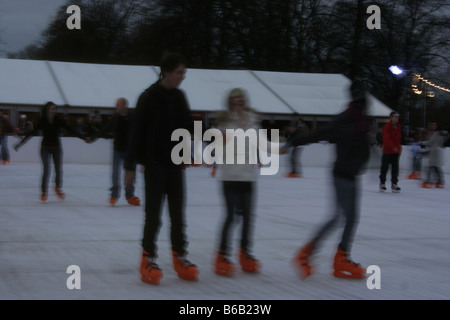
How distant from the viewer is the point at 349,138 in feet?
18.7

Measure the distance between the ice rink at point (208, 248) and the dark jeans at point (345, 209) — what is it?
0.35m

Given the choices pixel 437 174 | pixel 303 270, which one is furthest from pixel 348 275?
pixel 437 174

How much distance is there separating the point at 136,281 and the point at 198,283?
48 centimetres

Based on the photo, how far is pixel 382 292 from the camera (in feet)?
17.2

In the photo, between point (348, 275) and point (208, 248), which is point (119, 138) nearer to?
point (208, 248)

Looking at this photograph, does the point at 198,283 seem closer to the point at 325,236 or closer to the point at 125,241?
the point at 325,236

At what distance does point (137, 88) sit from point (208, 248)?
2249 cm

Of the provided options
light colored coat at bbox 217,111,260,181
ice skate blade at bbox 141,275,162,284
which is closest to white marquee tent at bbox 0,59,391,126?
light colored coat at bbox 217,111,260,181

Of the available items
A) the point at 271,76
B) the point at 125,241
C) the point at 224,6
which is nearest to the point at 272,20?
the point at 224,6

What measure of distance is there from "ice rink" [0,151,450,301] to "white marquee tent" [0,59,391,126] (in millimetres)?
14634

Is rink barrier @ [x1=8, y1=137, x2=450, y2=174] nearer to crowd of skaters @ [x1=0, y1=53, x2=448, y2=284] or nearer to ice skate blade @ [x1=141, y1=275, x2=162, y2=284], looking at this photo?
crowd of skaters @ [x1=0, y1=53, x2=448, y2=284]

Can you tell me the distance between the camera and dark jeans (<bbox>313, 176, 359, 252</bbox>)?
5.71 meters

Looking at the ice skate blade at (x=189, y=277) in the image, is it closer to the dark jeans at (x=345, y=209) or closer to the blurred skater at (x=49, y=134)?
the dark jeans at (x=345, y=209)

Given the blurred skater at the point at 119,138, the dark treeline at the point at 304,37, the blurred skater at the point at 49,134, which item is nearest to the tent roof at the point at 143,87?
the dark treeline at the point at 304,37
